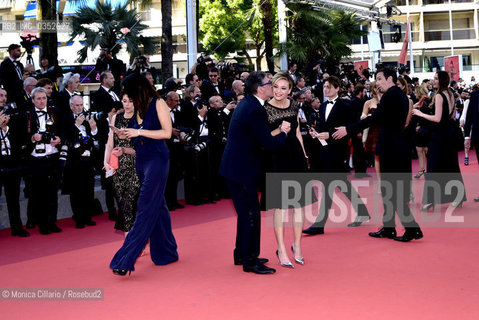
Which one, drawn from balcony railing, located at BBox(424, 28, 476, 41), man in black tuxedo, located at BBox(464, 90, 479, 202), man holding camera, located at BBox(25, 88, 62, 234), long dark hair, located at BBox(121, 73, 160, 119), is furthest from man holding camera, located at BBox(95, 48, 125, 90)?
balcony railing, located at BBox(424, 28, 476, 41)

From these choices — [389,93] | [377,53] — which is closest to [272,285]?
[389,93]

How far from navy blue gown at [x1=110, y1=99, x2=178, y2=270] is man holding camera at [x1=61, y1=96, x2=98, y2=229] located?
300 centimetres

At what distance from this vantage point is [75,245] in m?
8.30

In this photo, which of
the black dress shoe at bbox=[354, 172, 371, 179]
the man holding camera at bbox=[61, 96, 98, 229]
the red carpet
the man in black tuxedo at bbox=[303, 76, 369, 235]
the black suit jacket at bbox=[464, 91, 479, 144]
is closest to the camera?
the red carpet

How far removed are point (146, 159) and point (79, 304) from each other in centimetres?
168

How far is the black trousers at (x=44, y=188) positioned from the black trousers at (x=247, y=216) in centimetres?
381

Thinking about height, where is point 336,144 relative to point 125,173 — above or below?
above

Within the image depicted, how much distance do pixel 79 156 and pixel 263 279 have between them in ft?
14.8

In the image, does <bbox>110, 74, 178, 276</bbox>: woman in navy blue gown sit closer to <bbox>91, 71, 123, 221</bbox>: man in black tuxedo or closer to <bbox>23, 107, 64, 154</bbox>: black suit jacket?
<bbox>23, 107, 64, 154</bbox>: black suit jacket

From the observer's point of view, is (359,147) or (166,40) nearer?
(359,147)

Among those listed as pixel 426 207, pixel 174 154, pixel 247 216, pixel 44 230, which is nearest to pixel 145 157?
pixel 247 216

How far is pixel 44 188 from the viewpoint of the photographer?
9.34 metres

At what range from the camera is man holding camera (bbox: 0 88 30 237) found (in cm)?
887

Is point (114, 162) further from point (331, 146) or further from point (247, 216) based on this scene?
point (331, 146)
